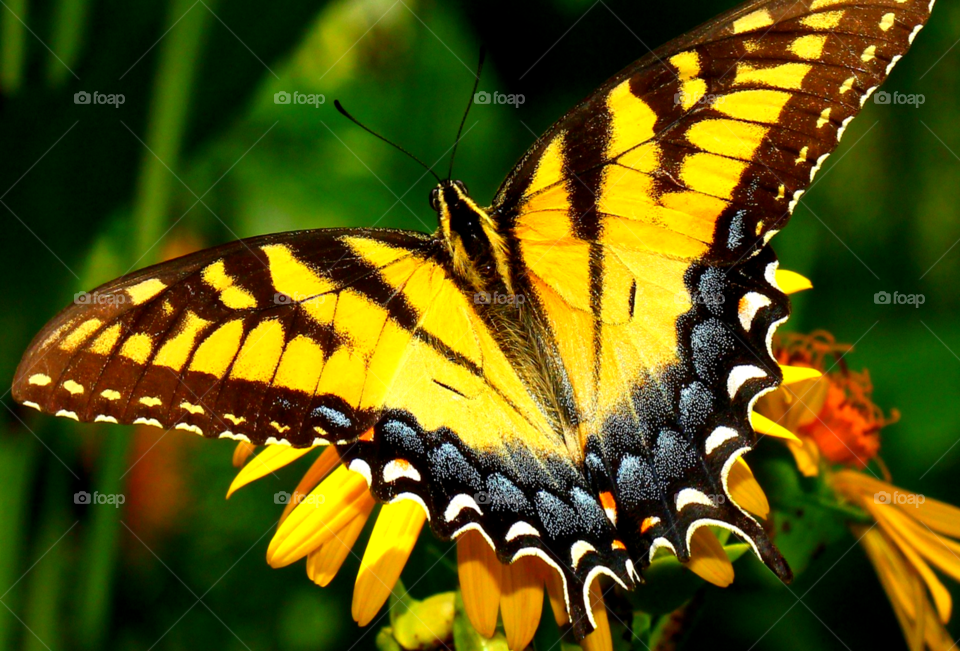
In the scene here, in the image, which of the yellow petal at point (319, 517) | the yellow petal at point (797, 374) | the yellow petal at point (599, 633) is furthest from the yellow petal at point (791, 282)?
the yellow petal at point (319, 517)

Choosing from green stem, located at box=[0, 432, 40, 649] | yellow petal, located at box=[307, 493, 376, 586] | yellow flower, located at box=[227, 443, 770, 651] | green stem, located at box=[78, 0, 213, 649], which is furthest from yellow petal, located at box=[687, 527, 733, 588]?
green stem, located at box=[0, 432, 40, 649]

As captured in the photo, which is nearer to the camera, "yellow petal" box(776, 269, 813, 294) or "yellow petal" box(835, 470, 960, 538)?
"yellow petal" box(776, 269, 813, 294)

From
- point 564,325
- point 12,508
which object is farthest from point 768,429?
point 12,508

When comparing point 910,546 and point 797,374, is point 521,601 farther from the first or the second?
point 910,546

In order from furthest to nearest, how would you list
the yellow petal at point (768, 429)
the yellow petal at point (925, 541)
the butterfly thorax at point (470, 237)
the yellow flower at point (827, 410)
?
the yellow flower at point (827, 410) → the yellow petal at point (925, 541) → the butterfly thorax at point (470, 237) → the yellow petal at point (768, 429)

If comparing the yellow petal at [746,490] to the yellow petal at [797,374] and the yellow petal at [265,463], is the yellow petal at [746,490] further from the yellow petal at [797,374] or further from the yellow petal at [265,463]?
the yellow petal at [265,463]

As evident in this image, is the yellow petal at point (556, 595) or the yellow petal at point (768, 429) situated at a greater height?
the yellow petal at point (768, 429)

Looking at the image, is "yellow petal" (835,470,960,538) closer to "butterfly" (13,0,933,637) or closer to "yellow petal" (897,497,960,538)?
"yellow petal" (897,497,960,538)
